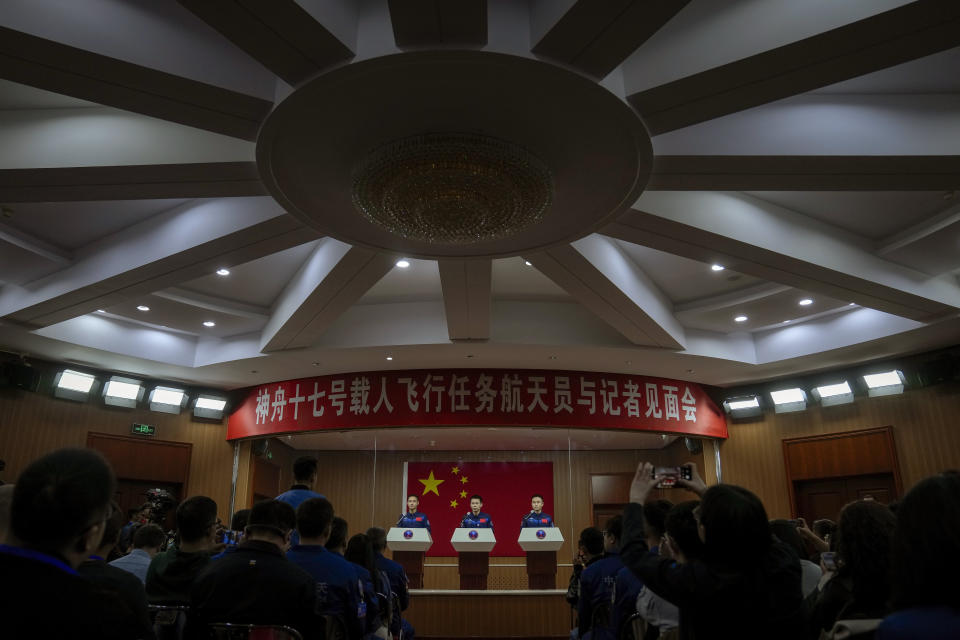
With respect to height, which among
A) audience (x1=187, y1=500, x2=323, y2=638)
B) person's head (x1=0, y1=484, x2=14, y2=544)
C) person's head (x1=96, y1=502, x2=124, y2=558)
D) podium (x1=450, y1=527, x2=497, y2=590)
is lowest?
podium (x1=450, y1=527, x2=497, y2=590)

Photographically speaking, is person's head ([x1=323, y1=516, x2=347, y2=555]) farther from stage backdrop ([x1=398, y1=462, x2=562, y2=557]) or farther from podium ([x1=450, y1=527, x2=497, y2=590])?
stage backdrop ([x1=398, y1=462, x2=562, y2=557])

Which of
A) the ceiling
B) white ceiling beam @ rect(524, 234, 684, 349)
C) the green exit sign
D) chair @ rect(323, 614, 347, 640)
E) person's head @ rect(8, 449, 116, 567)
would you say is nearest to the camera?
person's head @ rect(8, 449, 116, 567)

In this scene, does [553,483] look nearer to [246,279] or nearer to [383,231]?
[246,279]

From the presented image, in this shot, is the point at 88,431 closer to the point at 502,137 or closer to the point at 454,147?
the point at 454,147

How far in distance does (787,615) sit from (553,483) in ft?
33.2

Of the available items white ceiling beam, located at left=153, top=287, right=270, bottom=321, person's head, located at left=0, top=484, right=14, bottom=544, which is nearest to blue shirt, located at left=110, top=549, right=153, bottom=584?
person's head, located at left=0, top=484, right=14, bottom=544

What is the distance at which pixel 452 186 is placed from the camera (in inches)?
156

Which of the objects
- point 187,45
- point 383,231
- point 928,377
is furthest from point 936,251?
point 187,45

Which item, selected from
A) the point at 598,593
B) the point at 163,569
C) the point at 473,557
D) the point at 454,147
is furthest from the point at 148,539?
the point at 473,557

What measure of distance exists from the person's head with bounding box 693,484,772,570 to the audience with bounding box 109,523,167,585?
2.70 metres

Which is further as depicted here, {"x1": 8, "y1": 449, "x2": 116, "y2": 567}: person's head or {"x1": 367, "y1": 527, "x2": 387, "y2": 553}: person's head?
{"x1": 367, "y1": 527, "x2": 387, "y2": 553}: person's head

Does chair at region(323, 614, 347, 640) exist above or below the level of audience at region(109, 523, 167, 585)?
below

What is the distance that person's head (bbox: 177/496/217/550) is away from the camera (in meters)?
2.99

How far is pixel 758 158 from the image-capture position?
4.00m
